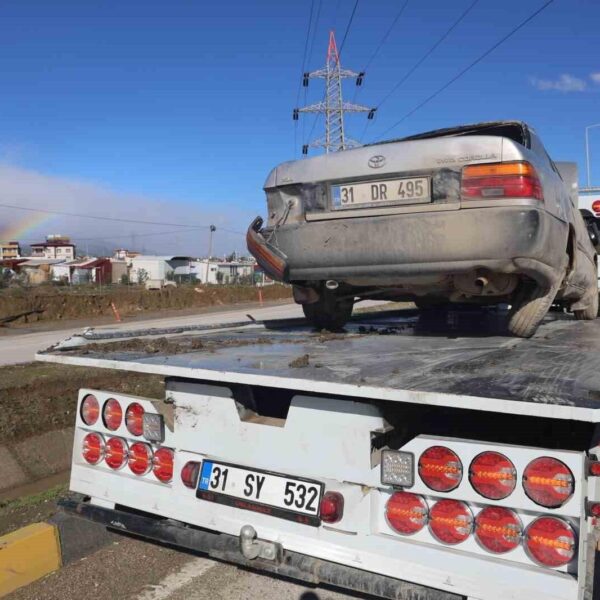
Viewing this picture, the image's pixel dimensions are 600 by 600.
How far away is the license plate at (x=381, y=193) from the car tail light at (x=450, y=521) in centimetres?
189

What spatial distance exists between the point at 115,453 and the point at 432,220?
2157 mm

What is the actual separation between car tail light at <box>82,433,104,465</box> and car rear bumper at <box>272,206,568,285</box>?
64.2 inches

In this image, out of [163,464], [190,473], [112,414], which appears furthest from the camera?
[112,414]

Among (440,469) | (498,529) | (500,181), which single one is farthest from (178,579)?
(500,181)

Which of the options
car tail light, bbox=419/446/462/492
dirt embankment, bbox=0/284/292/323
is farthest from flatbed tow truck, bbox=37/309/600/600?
dirt embankment, bbox=0/284/292/323

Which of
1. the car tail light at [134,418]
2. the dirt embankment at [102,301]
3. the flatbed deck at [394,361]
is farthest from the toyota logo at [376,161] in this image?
the dirt embankment at [102,301]

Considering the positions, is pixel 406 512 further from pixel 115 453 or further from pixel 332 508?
pixel 115 453

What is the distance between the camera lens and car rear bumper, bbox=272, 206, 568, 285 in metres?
3.31

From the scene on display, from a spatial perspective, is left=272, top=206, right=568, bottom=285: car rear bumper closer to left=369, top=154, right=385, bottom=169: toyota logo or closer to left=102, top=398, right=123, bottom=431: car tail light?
left=369, top=154, right=385, bottom=169: toyota logo

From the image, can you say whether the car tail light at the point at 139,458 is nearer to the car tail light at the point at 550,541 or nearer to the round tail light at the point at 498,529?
the round tail light at the point at 498,529

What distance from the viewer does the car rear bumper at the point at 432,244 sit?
130 inches

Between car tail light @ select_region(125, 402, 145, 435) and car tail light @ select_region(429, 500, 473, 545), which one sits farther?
car tail light @ select_region(125, 402, 145, 435)

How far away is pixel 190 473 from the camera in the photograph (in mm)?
2715

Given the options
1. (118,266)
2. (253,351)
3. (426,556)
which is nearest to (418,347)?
(253,351)
